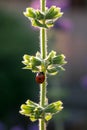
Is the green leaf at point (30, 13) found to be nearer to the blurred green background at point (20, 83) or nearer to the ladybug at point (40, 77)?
the ladybug at point (40, 77)

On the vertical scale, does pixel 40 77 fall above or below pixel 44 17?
below

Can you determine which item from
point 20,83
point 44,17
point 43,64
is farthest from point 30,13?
point 20,83

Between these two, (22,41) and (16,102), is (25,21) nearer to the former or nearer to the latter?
(22,41)

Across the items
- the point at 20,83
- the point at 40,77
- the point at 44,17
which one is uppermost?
the point at 20,83

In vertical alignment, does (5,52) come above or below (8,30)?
below

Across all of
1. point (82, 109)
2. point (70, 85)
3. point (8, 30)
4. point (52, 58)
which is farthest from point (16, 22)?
point (52, 58)

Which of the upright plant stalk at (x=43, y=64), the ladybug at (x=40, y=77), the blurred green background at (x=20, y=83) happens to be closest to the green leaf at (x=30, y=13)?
the upright plant stalk at (x=43, y=64)

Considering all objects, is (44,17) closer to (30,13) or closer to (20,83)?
(30,13)

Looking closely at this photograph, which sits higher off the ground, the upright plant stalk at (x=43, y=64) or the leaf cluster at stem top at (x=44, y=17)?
the leaf cluster at stem top at (x=44, y=17)

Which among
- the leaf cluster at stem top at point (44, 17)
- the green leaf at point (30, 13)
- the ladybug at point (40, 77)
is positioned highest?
the green leaf at point (30, 13)

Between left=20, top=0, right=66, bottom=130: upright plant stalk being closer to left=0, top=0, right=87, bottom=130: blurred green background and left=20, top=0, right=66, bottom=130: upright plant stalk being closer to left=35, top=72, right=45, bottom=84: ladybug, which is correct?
left=35, top=72, right=45, bottom=84: ladybug

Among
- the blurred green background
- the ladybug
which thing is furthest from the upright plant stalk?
the blurred green background
